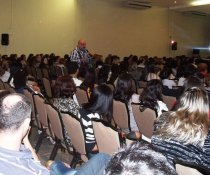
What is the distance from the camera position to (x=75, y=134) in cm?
340

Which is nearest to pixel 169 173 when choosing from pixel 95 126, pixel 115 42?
pixel 95 126

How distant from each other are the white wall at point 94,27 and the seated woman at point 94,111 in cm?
993

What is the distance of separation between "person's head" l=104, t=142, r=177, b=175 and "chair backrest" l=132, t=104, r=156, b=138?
2.82 m

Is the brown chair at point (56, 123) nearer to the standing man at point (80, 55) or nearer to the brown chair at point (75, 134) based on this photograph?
the brown chair at point (75, 134)

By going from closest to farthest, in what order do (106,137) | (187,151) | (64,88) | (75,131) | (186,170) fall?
(186,170)
(187,151)
(106,137)
(75,131)
(64,88)

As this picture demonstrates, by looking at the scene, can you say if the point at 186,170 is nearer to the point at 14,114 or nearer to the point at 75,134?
the point at 14,114

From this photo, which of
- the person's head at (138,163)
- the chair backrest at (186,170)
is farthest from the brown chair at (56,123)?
the person's head at (138,163)

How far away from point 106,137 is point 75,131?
52 centimetres

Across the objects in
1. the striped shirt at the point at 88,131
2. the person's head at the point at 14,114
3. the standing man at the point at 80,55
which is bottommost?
the striped shirt at the point at 88,131

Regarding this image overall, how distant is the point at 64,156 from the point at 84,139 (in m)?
1.48

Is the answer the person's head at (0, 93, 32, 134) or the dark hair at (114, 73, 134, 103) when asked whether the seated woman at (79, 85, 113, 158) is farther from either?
the person's head at (0, 93, 32, 134)

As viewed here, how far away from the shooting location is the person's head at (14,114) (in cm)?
193

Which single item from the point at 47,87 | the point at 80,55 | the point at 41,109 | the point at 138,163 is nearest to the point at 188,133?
the point at 138,163

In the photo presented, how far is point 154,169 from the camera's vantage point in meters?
→ 0.98
